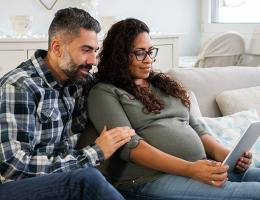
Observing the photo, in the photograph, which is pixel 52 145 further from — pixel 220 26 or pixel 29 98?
pixel 220 26

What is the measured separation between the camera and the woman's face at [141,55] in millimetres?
1724

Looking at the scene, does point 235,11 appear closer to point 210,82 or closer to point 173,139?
point 210,82

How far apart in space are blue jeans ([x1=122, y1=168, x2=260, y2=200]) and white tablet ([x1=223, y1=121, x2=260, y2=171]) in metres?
0.09

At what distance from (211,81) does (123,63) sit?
712 mm

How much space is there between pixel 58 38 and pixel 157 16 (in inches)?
98.5

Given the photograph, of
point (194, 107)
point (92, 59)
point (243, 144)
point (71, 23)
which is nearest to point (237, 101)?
point (194, 107)

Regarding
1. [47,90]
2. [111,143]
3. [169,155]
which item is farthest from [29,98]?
[169,155]

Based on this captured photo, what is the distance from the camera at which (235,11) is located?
3.84m

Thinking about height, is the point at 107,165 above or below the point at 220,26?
below

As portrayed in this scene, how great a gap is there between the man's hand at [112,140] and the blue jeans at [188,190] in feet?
0.61

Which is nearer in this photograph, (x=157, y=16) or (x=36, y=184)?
(x=36, y=184)

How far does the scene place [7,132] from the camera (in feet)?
4.53

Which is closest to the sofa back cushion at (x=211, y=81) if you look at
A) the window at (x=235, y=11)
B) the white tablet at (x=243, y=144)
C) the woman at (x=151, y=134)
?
the woman at (x=151, y=134)

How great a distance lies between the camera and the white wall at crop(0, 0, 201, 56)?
339 centimetres
